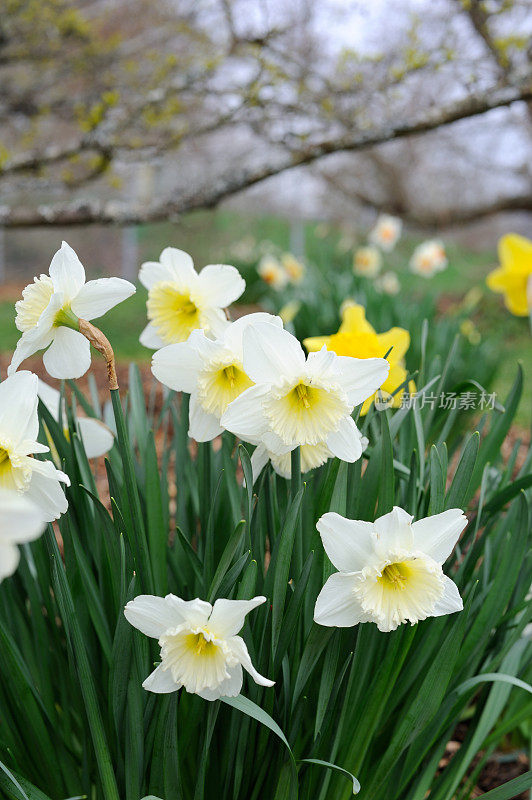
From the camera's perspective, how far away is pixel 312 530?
0.96 meters

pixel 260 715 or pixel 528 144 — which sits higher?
pixel 528 144

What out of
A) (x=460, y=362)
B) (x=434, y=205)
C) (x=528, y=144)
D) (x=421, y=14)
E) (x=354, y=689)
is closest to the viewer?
(x=354, y=689)

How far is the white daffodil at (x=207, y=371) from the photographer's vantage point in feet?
2.66

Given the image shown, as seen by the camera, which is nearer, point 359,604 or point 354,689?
point 359,604

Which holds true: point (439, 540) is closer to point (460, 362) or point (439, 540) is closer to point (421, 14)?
point (460, 362)

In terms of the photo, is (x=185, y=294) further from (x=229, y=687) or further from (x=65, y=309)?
(x=229, y=687)

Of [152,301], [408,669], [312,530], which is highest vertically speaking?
[152,301]

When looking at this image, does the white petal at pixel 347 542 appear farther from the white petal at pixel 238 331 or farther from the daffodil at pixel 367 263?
the daffodil at pixel 367 263

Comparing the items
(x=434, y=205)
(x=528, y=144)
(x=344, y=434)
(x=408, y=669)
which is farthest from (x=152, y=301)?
(x=434, y=205)

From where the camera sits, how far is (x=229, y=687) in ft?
2.49

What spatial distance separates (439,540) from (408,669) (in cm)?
27

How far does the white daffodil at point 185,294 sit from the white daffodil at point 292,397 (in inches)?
8.0

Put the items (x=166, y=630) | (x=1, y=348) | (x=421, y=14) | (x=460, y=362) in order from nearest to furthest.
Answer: (x=166, y=630) < (x=1, y=348) < (x=460, y=362) < (x=421, y=14)

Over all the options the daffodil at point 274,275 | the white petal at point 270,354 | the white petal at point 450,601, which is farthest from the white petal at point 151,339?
the daffodil at point 274,275
